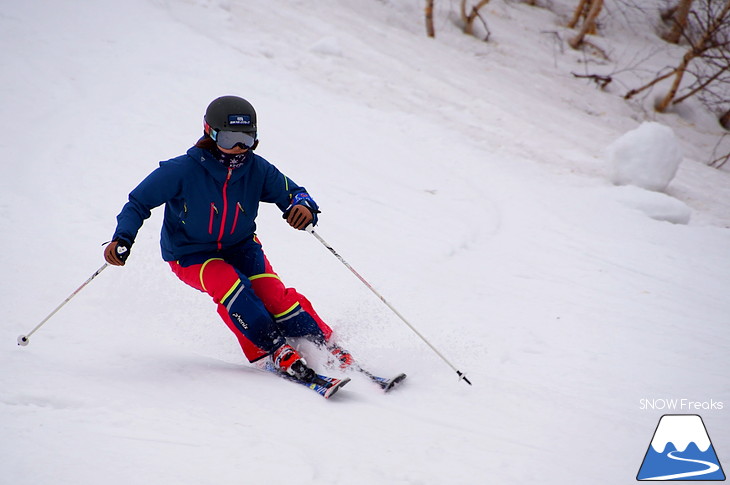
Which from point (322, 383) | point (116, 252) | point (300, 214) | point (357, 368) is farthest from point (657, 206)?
point (116, 252)

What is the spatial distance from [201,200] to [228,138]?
0.41m

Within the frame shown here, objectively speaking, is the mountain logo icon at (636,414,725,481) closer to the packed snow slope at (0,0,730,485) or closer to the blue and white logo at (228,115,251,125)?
the packed snow slope at (0,0,730,485)

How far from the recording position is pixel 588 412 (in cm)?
291

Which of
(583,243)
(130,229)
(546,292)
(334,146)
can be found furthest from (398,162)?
(130,229)

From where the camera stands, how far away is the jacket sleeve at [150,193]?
3.01m

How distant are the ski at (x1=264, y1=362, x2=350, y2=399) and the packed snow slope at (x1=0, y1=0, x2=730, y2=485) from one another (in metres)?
0.06

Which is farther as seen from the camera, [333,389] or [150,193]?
[150,193]

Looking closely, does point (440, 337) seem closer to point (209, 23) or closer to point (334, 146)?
point (334, 146)

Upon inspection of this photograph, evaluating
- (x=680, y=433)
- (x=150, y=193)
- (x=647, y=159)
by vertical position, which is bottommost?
(x=680, y=433)

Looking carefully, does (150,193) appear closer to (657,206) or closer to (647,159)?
(657,206)

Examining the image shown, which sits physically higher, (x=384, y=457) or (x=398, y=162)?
(x=384, y=457)

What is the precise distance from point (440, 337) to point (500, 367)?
537mm

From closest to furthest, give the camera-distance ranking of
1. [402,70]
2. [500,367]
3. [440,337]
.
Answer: [500,367] → [440,337] → [402,70]

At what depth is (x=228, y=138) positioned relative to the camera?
3014 millimetres
